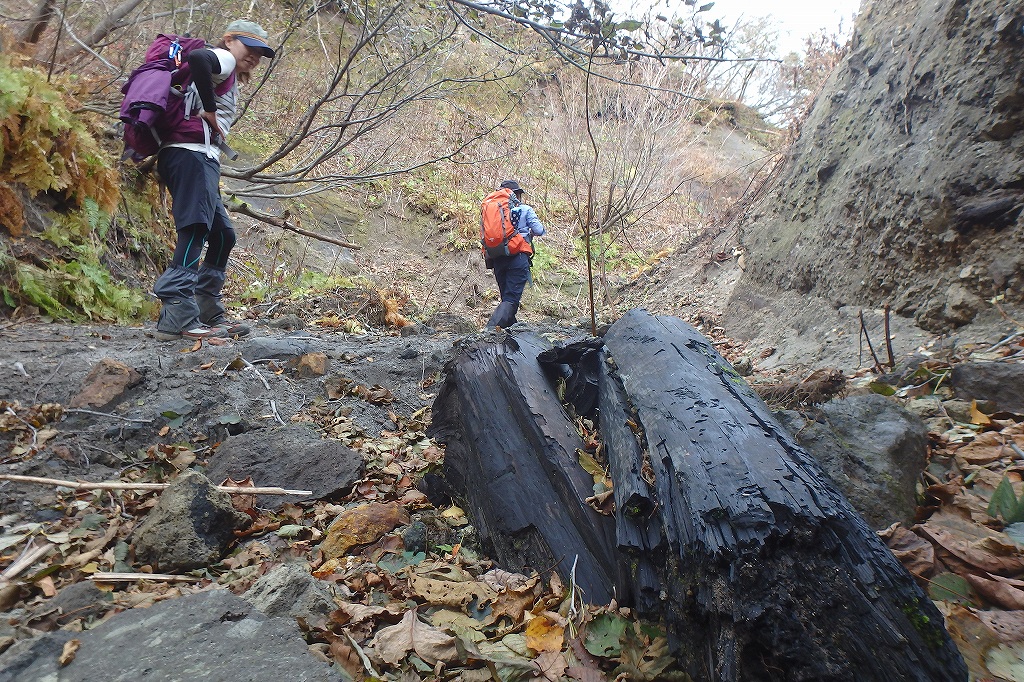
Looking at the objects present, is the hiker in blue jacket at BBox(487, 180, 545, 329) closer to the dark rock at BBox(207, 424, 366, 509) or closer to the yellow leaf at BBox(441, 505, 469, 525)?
the dark rock at BBox(207, 424, 366, 509)

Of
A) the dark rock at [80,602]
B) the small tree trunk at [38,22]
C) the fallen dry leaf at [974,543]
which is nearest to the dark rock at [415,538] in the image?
the dark rock at [80,602]

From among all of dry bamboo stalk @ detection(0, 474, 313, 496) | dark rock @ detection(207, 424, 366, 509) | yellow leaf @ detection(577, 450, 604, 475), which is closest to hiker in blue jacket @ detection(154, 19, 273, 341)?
dark rock @ detection(207, 424, 366, 509)

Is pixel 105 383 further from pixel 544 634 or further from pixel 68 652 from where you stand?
pixel 544 634

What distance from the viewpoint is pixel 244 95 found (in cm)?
882

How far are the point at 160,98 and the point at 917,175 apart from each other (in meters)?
5.53

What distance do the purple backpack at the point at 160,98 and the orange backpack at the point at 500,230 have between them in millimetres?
3262

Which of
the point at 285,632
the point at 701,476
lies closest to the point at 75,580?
the point at 285,632

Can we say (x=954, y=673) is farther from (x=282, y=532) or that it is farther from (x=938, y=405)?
(x=282, y=532)

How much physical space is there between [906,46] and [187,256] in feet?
21.5

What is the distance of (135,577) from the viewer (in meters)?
1.94

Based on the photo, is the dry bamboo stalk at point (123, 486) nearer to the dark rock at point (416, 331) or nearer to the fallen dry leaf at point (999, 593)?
the fallen dry leaf at point (999, 593)

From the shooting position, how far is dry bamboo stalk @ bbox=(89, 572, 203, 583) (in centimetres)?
190

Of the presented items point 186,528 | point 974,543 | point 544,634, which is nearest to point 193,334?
point 186,528

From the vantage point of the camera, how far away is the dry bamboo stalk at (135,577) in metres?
1.90
